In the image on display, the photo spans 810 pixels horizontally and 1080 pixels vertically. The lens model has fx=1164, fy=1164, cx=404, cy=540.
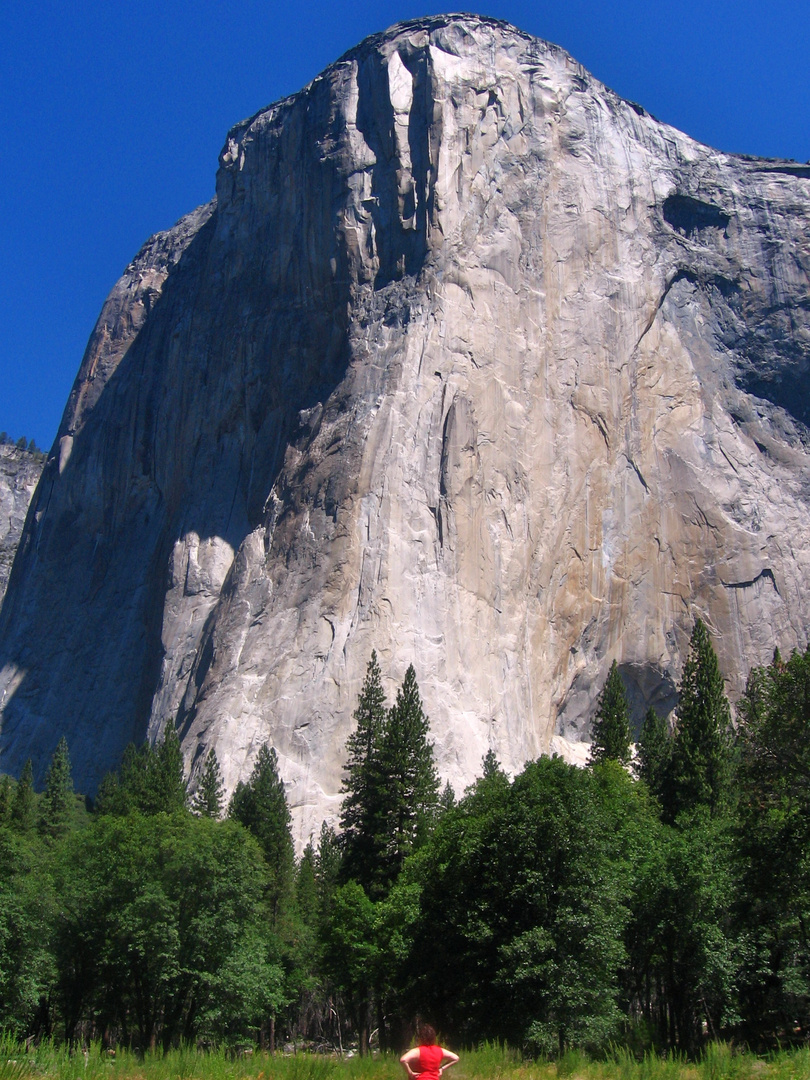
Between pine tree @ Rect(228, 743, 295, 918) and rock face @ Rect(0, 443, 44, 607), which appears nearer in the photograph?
pine tree @ Rect(228, 743, 295, 918)

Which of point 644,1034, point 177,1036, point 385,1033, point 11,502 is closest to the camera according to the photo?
point 644,1034

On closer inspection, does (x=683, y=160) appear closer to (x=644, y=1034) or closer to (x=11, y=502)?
(x=644, y=1034)

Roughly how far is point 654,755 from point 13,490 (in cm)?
10324

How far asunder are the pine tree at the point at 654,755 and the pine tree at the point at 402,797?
31.0 ft

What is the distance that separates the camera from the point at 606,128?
7962 cm

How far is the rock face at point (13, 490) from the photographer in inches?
5049

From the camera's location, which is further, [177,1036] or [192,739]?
[192,739]

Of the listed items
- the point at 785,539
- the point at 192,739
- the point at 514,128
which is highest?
the point at 514,128

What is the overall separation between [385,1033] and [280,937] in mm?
5011

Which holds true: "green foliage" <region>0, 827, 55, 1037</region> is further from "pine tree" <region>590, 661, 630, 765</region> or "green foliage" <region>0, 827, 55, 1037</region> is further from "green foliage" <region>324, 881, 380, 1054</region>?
"pine tree" <region>590, 661, 630, 765</region>

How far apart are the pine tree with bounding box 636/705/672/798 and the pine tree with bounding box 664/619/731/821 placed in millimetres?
806

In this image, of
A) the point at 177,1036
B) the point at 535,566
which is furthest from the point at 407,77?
the point at 177,1036

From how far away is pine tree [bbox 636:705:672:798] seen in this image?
144 feet

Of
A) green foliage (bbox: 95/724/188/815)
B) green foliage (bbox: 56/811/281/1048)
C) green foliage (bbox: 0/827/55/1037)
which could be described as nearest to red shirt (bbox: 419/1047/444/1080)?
green foliage (bbox: 56/811/281/1048)
